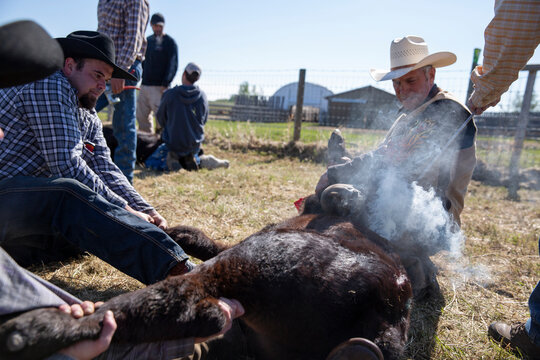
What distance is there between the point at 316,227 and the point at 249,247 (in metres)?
0.79

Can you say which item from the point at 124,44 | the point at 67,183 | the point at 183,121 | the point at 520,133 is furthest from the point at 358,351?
the point at 520,133

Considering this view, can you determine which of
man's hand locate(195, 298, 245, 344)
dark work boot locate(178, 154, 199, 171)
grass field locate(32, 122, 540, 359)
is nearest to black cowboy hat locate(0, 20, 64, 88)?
man's hand locate(195, 298, 245, 344)

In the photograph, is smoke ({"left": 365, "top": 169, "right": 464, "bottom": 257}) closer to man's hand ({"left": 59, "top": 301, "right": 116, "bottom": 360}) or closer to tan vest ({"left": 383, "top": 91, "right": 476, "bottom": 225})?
tan vest ({"left": 383, "top": 91, "right": 476, "bottom": 225})

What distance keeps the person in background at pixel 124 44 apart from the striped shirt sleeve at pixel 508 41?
139 inches

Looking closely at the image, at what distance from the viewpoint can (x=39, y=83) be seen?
228cm

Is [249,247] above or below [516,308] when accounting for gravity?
above

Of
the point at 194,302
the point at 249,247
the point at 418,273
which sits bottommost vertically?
the point at 418,273

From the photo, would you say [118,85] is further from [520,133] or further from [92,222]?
[520,133]

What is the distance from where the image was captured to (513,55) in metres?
2.21

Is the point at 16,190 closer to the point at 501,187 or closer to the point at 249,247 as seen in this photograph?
the point at 249,247

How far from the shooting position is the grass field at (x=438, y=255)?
242cm

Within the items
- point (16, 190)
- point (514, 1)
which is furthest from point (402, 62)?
point (16, 190)

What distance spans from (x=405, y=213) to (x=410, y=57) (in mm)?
1369

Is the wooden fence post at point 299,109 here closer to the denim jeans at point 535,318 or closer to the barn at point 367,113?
the barn at point 367,113
